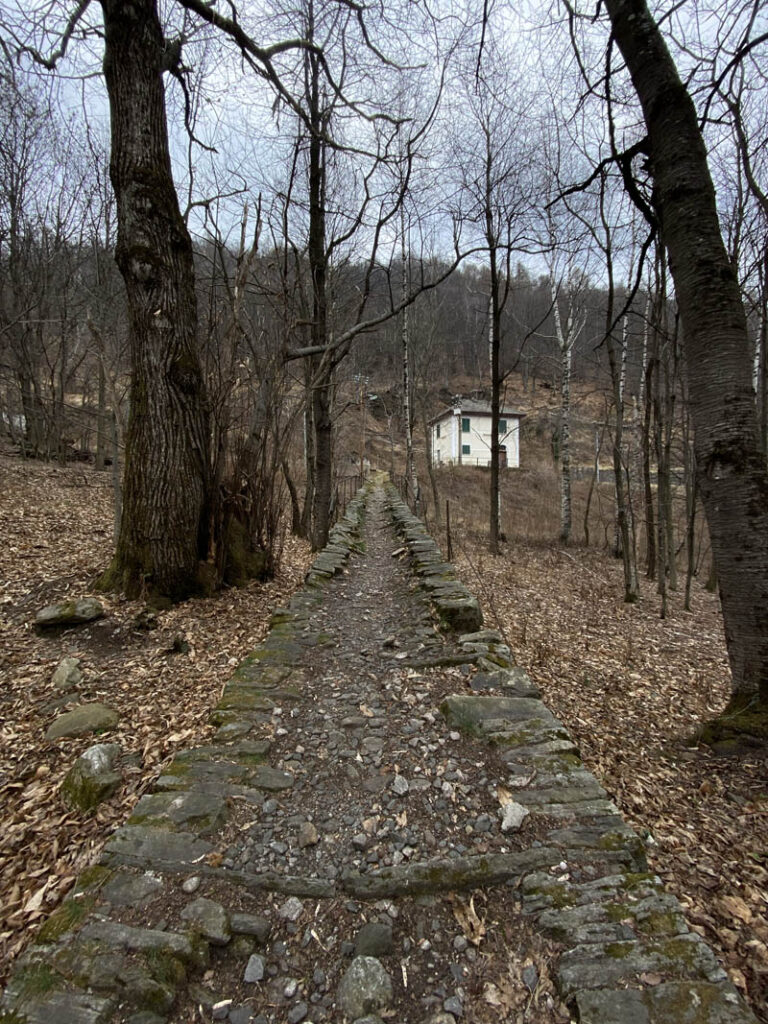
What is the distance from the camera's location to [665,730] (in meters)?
3.74

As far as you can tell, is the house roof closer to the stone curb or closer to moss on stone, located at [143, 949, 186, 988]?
the stone curb

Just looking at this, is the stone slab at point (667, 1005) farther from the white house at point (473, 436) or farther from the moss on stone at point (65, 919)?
the white house at point (473, 436)

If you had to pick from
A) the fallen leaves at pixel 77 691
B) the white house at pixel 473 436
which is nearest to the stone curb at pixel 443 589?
the fallen leaves at pixel 77 691

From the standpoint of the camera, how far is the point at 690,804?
264 centimetres

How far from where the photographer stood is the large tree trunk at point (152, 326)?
4.70 metres

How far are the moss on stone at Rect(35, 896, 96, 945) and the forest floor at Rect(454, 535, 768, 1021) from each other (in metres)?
2.22

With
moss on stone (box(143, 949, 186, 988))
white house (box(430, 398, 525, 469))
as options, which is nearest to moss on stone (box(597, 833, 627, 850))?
moss on stone (box(143, 949, 186, 988))

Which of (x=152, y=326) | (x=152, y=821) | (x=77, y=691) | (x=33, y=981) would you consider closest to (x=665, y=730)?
(x=152, y=821)

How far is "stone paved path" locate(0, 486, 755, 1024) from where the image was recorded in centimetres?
153

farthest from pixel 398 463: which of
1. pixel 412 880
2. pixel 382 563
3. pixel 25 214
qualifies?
pixel 412 880

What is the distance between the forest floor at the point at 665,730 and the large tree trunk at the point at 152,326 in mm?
3928

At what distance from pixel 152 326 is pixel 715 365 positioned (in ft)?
15.7

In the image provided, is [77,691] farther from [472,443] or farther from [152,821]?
[472,443]

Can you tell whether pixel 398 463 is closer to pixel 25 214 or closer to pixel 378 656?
pixel 25 214
